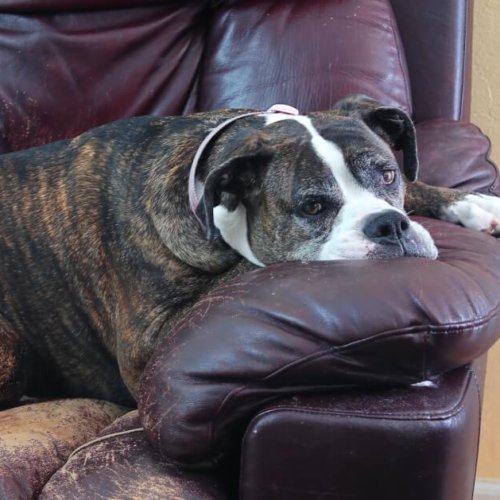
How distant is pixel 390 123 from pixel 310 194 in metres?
0.32

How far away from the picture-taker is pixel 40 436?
4.67 feet

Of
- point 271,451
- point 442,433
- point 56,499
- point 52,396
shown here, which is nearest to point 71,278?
point 52,396

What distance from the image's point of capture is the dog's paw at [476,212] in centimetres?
170

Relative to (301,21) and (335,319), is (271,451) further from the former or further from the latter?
(301,21)

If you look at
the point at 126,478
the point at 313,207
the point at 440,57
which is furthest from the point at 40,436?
the point at 440,57

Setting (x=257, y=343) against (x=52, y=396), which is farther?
(x=52, y=396)

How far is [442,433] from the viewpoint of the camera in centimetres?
105

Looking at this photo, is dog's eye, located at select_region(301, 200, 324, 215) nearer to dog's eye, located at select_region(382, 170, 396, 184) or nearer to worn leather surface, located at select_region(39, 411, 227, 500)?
dog's eye, located at select_region(382, 170, 396, 184)

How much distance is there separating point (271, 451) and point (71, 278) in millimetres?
889

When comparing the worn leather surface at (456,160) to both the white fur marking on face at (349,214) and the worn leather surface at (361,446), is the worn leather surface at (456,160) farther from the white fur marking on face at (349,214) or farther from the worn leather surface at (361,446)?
the worn leather surface at (361,446)

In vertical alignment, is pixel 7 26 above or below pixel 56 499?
above

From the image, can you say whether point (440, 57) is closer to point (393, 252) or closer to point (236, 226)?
point (236, 226)

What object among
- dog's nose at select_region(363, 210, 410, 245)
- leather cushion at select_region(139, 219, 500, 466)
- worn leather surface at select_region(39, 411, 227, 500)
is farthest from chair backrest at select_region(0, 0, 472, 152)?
worn leather surface at select_region(39, 411, 227, 500)

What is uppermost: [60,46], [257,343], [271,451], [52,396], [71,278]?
[60,46]
